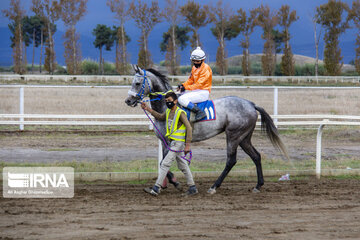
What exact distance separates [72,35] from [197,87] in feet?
127

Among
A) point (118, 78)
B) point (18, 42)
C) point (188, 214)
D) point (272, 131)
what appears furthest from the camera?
point (18, 42)

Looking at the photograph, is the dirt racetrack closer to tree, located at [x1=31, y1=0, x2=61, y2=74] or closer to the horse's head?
the horse's head

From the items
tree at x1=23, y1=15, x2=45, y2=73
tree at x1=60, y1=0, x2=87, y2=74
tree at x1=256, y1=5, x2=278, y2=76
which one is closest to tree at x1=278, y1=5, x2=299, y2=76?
tree at x1=256, y1=5, x2=278, y2=76

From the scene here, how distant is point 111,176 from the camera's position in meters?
8.62

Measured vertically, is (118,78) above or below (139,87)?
below

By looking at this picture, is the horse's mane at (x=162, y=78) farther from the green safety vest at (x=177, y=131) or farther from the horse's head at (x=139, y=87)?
the green safety vest at (x=177, y=131)

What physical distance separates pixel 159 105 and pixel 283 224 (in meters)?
2.95

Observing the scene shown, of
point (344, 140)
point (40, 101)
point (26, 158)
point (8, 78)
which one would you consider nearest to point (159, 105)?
point (26, 158)

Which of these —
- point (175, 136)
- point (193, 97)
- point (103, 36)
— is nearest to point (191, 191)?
Answer: point (175, 136)

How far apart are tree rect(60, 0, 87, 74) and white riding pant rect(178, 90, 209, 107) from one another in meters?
36.9

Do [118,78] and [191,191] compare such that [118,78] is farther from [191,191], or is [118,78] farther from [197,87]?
[191,191]

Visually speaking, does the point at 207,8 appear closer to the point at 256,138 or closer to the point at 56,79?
the point at 56,79

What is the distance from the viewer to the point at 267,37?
48.8m

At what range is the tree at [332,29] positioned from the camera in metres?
43.2
